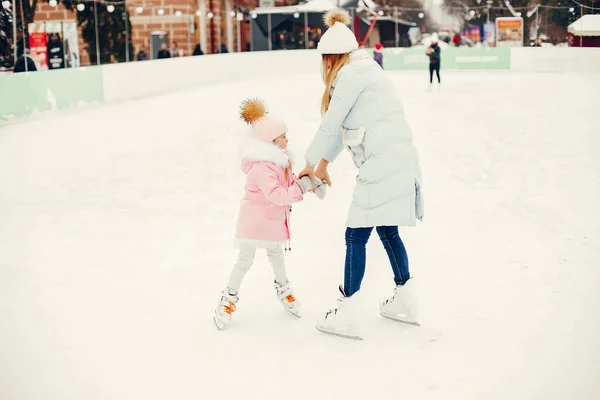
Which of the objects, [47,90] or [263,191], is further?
[47,90]

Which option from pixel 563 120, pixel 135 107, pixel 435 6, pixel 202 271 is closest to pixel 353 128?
pixel 202 271

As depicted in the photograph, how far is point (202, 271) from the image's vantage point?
4957mm

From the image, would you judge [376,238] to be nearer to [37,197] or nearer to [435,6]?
[37,197]

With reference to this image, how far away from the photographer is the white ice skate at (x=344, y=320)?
3.76 metres

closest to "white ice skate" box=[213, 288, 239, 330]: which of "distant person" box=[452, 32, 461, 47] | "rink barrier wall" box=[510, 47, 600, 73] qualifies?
"rink barrier wall" box=[510, 47, 600, 73]

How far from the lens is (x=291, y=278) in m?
4.80

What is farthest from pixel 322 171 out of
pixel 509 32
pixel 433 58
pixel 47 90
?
pixel 509 32

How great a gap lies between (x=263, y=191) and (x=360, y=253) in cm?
54

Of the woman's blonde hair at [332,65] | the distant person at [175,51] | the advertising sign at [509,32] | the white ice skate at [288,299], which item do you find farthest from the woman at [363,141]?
the advertising sign at [509,32]

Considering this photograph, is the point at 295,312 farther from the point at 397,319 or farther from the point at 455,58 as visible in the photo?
the point at 455,58

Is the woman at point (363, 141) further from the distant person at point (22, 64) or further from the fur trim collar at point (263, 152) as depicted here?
the distant person at point (22, 64)

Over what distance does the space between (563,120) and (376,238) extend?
6.98 metres

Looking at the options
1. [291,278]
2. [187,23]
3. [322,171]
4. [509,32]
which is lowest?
[291,278]

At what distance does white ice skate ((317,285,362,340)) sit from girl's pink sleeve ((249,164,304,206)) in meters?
0.55
